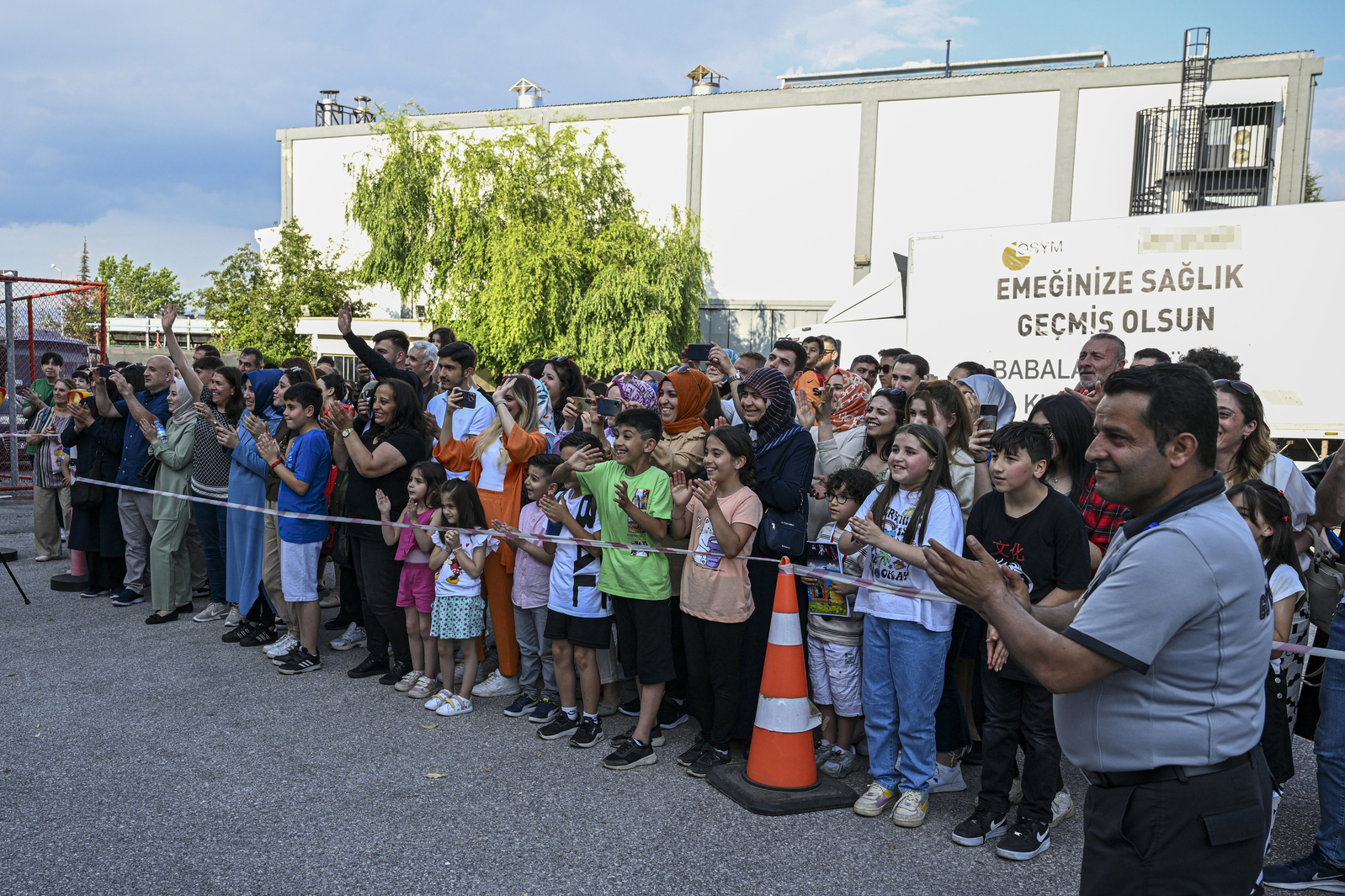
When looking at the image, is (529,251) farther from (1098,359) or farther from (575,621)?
(575,621)

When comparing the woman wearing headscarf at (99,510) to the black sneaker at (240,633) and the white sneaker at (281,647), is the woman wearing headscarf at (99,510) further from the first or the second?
the white sneaker at (281,647)

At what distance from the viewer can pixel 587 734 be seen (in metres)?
5.17

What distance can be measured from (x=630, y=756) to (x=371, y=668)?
7.87ft

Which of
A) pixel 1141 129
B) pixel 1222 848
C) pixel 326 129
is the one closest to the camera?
pixel 1222 848

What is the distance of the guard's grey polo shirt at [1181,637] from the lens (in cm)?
210

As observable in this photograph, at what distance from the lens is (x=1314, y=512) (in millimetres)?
4254

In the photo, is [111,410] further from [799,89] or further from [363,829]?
[799,89]

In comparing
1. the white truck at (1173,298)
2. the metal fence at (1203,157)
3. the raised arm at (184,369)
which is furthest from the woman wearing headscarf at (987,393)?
the metal fence at (1203,157)

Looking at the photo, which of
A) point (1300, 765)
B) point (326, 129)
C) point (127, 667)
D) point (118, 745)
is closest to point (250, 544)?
point (127, 667)

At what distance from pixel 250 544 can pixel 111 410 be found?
250cm

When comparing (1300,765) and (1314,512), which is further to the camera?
(1300,765)

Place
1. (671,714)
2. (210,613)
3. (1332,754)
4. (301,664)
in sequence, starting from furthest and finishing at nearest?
(210,613)
(301,664)
(671,714)
(1332,754)

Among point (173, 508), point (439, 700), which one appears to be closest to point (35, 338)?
point (173, 508)

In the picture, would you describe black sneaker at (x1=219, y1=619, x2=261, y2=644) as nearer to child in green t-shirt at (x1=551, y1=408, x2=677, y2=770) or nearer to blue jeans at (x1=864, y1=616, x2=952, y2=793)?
child in green t-shirt at (x1=551, y1=408, x2=677, y2=770)
